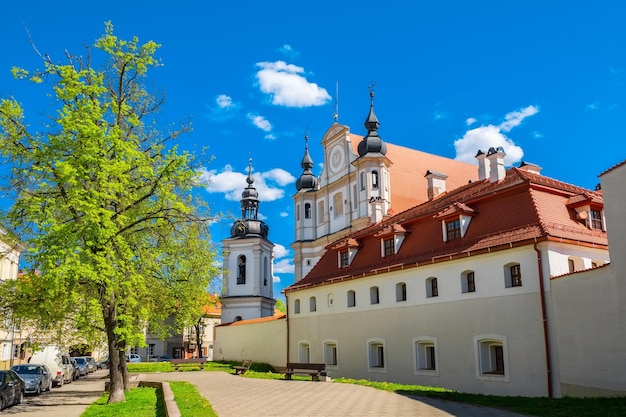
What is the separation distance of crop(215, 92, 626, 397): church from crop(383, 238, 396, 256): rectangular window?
82 mm

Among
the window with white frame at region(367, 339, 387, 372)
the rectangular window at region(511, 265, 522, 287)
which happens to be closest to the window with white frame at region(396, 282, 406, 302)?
the window with white frame at region(367, 339, 387, 372)

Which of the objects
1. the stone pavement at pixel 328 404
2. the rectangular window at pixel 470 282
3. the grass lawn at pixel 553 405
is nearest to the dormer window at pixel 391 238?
the rectangular window at pixel 470 282

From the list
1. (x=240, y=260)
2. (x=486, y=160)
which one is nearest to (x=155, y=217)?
(x=486, y=160)

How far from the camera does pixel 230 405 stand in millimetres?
15945

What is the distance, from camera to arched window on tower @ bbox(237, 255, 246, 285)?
6644 cm

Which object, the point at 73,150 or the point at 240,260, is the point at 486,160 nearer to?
the point at 73,150

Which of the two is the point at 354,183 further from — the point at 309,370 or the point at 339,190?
the point at 309,370

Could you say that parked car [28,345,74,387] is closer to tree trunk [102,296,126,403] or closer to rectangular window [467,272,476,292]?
tree trunk [102,296,126,403]

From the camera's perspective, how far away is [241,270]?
66.9m

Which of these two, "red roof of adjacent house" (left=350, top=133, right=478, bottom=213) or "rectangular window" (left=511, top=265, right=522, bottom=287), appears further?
"red roof of adjacent house" (left=350, top=133, right=478, bottom=213)

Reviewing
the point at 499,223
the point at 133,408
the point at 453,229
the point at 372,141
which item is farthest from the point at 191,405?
the point at 372,141

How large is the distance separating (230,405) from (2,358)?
30.8m

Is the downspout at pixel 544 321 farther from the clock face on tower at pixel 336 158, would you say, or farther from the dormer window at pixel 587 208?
the clock face on tower at pixel 336 158

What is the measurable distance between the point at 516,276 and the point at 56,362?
24049 millimetres
